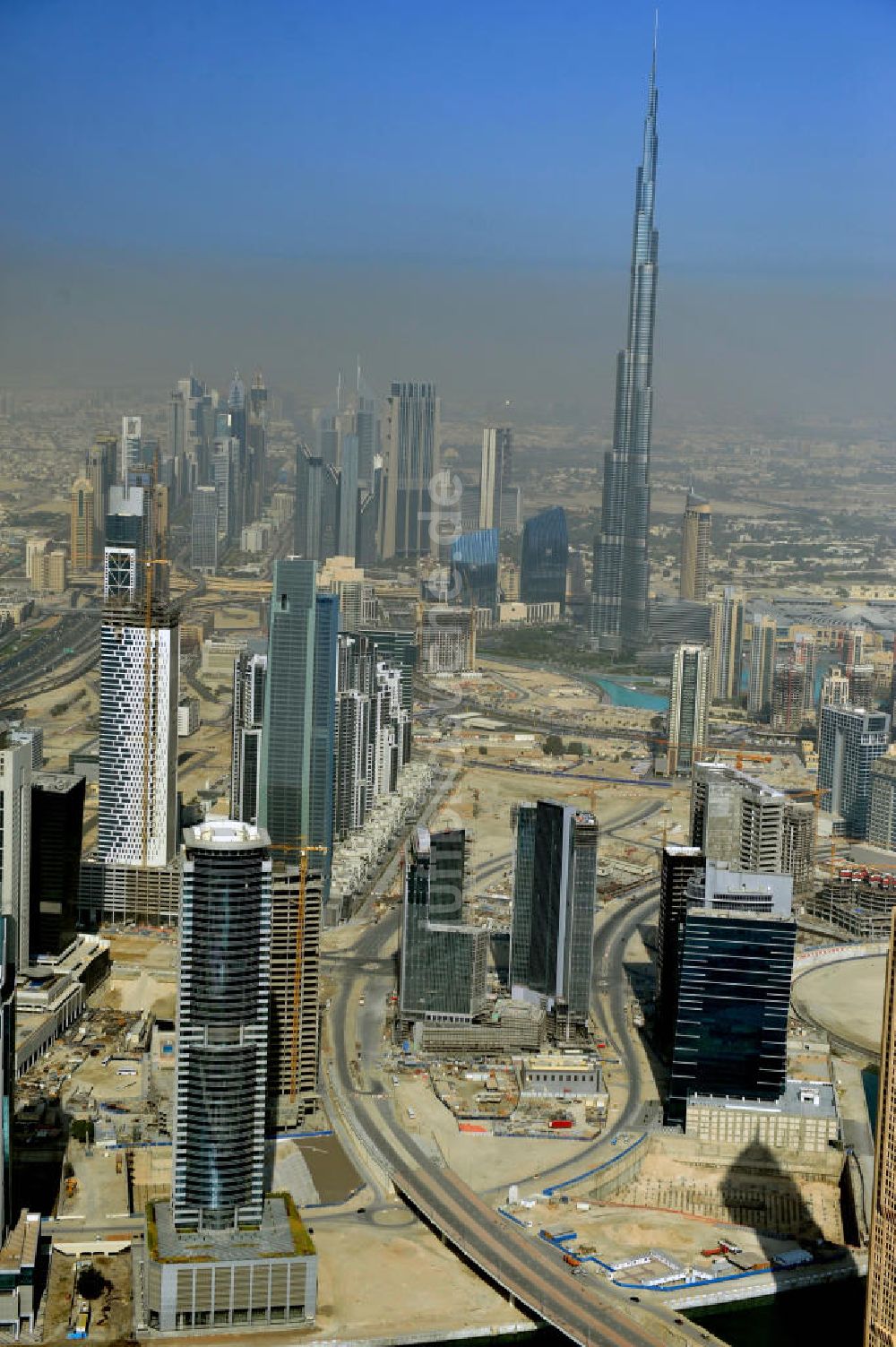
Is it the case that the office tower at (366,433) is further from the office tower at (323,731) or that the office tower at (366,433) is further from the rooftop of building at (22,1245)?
the rooftop of building at (22,1245)

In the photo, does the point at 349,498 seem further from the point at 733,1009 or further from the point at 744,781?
the point at 733,1009

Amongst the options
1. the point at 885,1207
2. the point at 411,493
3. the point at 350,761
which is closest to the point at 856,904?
the point at 350,761

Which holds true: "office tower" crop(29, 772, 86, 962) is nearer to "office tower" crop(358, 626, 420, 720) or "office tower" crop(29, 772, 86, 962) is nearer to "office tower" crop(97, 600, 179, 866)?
"office tower" crop(97, 600, 179, 866)

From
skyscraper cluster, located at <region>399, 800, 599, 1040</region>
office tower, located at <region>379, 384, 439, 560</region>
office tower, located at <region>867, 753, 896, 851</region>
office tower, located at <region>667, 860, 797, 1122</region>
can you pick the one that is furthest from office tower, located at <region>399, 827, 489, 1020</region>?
office tower, located at <region>379, 384, 439, 560</region>

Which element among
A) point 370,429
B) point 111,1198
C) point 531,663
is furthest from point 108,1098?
point 531,663

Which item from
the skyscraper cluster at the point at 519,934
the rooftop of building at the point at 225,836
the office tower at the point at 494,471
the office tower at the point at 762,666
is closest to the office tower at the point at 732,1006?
the skyscraper cluster at the point at 519,934
